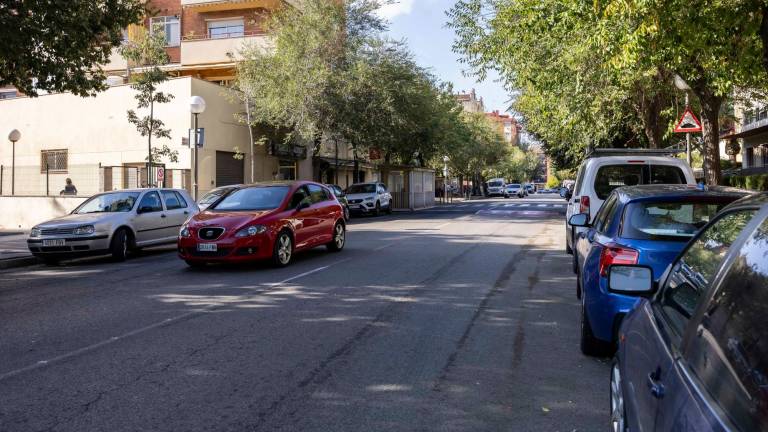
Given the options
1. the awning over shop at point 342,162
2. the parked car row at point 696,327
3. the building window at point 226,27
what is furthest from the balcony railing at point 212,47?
the parked car row at point 696,327

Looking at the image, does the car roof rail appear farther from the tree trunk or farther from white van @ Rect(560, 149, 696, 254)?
the tree trunk

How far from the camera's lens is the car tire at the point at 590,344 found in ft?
17.2

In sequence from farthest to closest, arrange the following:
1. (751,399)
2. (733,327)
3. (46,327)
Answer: (46,327)
(733,327)
(751,399)

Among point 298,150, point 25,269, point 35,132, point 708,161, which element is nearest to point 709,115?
point 708,161

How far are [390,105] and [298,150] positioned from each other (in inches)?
311

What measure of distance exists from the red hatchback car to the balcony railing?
2172cm

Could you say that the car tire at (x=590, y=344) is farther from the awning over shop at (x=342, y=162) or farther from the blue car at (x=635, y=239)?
the awning over shop at (x=342, y=162)

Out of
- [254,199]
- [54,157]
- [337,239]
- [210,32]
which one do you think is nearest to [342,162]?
[210,32]

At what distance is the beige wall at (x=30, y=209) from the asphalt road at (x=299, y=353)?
12.6 meters

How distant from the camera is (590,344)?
5.32m

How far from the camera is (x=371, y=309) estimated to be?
734cm

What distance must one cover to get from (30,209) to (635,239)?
893 inches

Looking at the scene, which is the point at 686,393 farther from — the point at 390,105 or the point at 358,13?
the point at 358,13

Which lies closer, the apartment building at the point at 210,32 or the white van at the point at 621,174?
the white van at the point at 621,174
